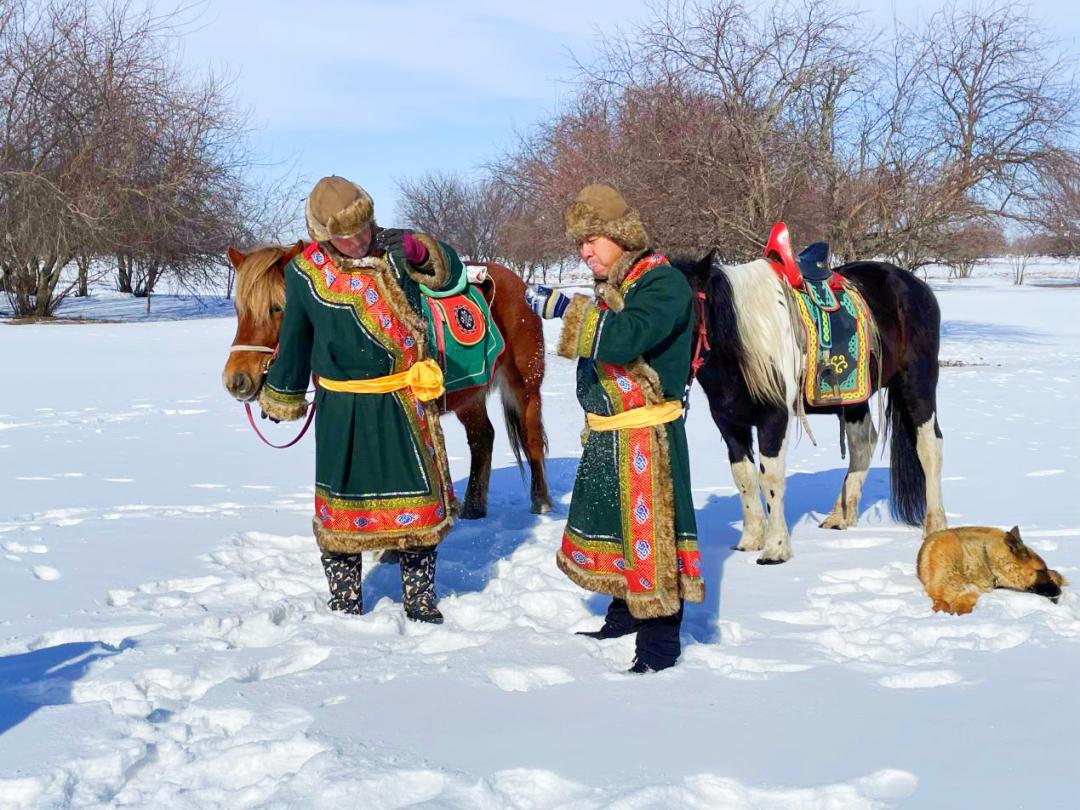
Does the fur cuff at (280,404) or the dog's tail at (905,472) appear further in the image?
the dog's tail at (905,472)

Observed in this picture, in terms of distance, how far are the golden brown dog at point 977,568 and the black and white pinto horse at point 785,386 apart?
2.70 ft

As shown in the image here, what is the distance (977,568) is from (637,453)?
164cm

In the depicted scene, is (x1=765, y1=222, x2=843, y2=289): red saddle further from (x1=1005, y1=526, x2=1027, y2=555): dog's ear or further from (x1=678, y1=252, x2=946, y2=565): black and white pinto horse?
(x1=1005, y1=526, x2=1027, y2=555): dog's ear

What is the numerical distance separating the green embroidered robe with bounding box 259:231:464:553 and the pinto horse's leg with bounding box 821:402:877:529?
2514 millimetres

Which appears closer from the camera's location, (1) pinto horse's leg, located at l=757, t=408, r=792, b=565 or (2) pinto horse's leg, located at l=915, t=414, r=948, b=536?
(1) pinto horse's leg, located at l=757, t=408, r=792, b=565

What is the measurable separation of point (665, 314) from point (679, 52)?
11253mm

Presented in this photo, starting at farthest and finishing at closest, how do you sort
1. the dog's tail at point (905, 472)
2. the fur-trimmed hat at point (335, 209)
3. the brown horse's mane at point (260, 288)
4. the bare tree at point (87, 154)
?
the bare tree at point (87, 154)
the dog's tail at point (905, 472)
the brown horse's mane at point (260, 288)
the fur-trimmed hat at point (335, 209)

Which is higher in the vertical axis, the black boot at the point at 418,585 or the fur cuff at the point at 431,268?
the fur cuff at the point at 431,268

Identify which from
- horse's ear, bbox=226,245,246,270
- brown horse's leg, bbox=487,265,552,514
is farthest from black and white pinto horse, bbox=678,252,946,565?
horse's ear, bbox=226,245,246,270

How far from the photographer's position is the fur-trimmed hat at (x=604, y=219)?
9.50 ft

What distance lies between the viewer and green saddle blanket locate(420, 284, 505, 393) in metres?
4.04

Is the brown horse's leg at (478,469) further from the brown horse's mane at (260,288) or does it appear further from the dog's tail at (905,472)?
the dog's tail at (905,472)

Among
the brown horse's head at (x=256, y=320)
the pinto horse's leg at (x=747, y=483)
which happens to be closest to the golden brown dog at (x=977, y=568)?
the pinto horse's leg at (x=747, y=483)

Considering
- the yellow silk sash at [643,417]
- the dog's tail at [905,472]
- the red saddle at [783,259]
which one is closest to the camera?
the yellow silk sash at [643,417]
